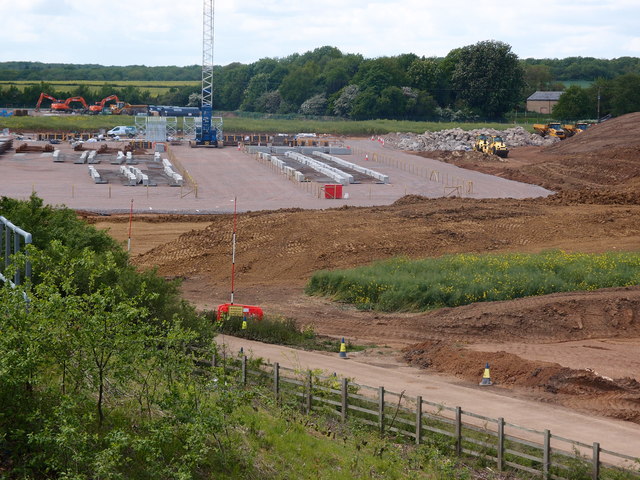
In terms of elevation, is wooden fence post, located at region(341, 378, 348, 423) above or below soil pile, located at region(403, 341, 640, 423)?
above

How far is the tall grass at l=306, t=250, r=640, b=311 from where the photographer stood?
31.2 m

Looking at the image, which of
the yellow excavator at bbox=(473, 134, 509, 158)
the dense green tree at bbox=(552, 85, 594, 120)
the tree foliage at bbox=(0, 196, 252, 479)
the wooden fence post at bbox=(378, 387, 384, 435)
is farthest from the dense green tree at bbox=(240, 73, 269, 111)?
the tree foliage at bbox=(0, 196, 252, 479)

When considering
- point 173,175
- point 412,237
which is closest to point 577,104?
point 173,175

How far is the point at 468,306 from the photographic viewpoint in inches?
1183

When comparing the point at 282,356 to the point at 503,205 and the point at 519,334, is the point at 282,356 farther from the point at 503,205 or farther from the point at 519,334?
the point at 503,205

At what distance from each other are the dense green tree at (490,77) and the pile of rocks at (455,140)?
92.4 ft

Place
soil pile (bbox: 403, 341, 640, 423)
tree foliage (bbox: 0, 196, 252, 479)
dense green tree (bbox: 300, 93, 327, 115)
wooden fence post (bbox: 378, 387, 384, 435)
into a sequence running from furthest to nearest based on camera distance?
1. dense green tree (bbox: 300, 93, 327, 115)
2. soil pile (bbox: 403, 341, 640, 423)
3. wooden fence post (bbox: 378, 387, 384, 435)
4. tree foliage (bbox: 0, 196, 252, 479)

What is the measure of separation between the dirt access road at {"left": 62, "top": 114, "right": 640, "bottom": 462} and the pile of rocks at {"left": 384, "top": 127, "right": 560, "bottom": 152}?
38.1 m

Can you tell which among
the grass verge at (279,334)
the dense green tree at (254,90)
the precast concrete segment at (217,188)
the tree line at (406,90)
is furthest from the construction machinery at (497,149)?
the dense green tree at (254,90)

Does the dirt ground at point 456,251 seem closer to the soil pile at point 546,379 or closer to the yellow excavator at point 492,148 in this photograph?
the soil pile at point 546,379

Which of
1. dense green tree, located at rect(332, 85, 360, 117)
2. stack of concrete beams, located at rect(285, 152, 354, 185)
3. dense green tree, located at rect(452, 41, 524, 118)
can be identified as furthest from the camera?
dense green tree, located at rect(332, 85, 360, 117)

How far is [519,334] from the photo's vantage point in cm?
2770

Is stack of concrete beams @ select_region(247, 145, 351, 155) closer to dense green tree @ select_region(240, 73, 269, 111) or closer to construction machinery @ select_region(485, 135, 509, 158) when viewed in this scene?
construction machinery @ select_region(485, 135, 509, 158)

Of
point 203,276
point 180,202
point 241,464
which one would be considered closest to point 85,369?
point 241,464
